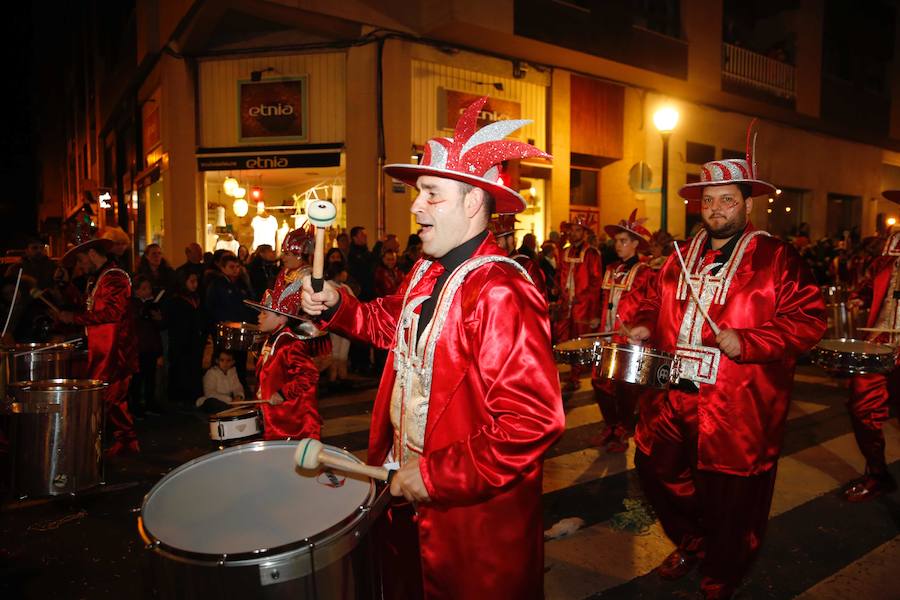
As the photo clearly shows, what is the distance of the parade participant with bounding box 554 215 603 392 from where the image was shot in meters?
9.80

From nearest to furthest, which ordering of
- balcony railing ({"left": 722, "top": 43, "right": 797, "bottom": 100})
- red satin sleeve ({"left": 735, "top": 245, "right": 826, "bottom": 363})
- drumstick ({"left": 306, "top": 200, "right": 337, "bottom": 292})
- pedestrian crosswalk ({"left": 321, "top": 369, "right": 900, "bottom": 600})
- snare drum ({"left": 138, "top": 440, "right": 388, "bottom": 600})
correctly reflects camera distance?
snare drum ({"left": 138, "top": 440, "right": 388, "bottom": 600})
drumstick ({"left": 306, "top": 200, "right": 337, "bottom": 292})
red satin sleeve ({"left": 735, "top": 245, "right": 826, "bottom": 363})
pedestrian crosswalk ({"left": 321, "top": 369, "right": 900, "bottom": 600})
balcony railing ({"left": 722, "top": 43, "right": 797, "bottom": 100})

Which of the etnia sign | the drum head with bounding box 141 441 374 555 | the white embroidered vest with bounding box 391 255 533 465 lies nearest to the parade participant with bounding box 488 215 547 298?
the white embroidered vest with bounding box 391 255 533 465

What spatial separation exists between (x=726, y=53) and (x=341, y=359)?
1787cm

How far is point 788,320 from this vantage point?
3.35 metres

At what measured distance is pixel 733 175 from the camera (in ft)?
12.1

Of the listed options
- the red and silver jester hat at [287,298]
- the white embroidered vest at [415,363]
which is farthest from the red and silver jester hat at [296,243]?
the white embroidered vest at [415,363]

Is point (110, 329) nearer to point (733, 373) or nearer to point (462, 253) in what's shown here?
point (462, 253)

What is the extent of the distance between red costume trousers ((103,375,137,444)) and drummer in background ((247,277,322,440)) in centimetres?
248

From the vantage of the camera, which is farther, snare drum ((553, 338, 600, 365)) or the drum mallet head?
snare drum ((553, 338, 600, 365))

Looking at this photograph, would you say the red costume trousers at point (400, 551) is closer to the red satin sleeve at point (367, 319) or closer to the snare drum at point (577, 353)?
the red satin sleeve at point (367, 319)

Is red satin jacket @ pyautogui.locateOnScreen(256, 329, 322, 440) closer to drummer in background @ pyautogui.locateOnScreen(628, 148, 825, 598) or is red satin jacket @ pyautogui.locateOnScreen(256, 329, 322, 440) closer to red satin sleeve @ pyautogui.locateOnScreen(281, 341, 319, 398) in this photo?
red satin sleeve @ pyautogui.locateOnScreen(281, 341, 319, 398)

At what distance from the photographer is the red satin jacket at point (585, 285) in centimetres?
980

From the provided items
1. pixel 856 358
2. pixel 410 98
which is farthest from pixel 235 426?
pixel 410 98

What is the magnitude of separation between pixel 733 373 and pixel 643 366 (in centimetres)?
50
